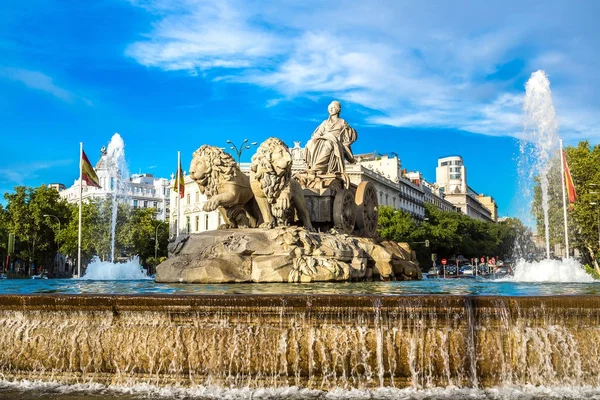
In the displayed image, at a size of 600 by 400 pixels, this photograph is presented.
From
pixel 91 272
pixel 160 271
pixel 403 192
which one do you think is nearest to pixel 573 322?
pixel 160 271

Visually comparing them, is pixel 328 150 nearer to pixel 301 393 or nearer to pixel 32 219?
pixel 301 393

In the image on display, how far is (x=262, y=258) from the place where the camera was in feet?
41.7

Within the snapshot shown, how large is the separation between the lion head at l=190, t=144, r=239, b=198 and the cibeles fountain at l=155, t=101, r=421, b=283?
Answer: 0.08ft

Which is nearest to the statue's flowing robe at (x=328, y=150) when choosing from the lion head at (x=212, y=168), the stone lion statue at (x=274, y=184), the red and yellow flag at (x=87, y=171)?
the stone lion statue at (x=274, y=184)

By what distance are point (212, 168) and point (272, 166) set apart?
149 cm

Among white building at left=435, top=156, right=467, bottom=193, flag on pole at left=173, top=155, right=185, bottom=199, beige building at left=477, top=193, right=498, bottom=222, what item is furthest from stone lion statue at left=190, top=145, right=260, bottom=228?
beige building at left=477, top=193, right=498, bottom=222

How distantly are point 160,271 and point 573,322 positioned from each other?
28.7ft

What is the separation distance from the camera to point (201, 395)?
23.6 feet

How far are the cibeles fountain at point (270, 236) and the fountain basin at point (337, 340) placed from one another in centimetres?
468

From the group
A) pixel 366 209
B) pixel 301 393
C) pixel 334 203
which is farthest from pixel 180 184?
pixel 301 393

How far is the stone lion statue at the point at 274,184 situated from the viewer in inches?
527

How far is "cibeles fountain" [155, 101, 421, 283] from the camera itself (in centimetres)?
1258

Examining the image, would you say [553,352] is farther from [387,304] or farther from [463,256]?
[463,256]

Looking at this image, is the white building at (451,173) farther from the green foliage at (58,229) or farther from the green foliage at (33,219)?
the green foliage at (33,219)
